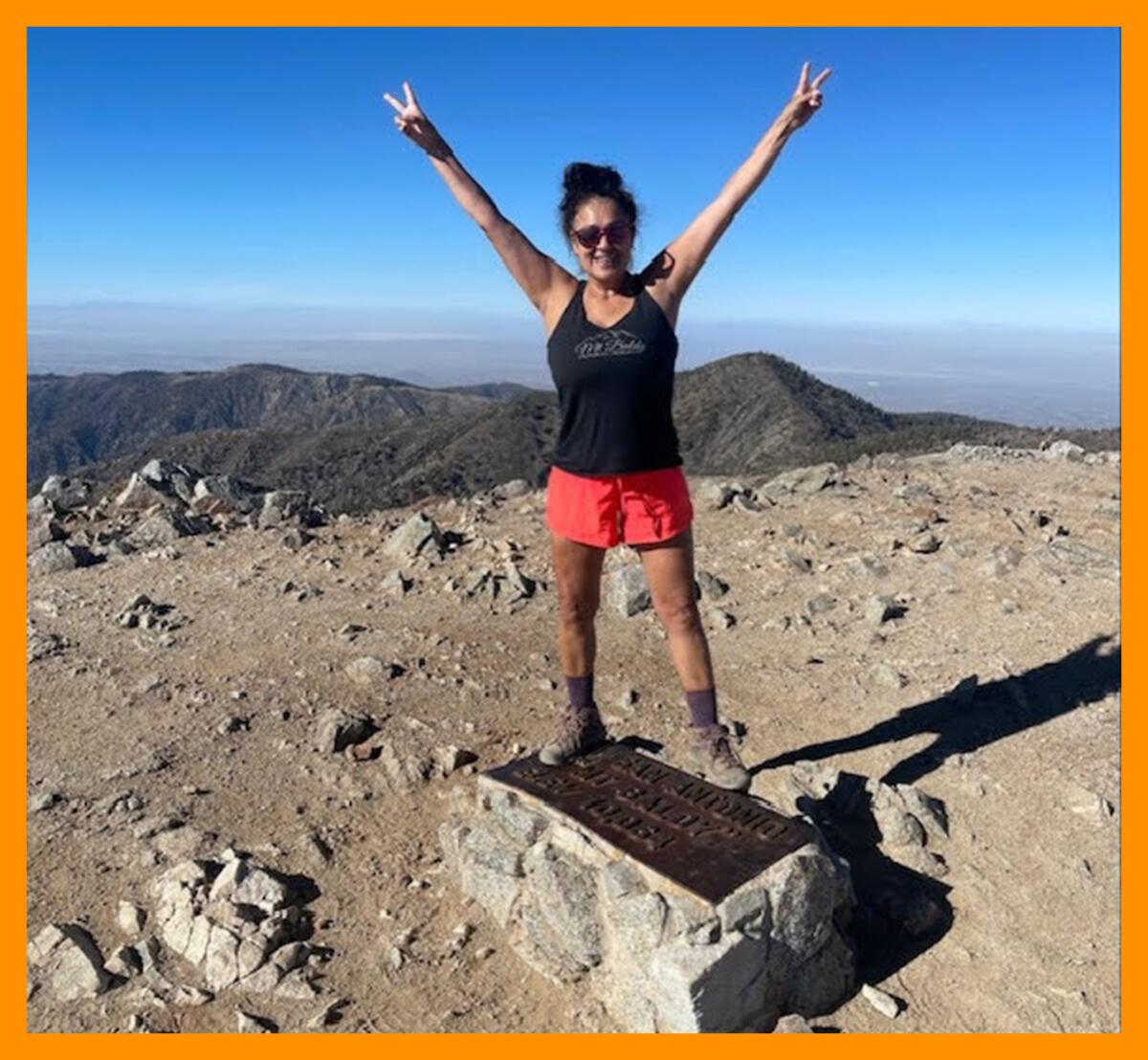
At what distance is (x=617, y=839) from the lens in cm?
388

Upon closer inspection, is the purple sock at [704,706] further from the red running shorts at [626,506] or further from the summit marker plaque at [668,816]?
the red running shorts at [626,506]

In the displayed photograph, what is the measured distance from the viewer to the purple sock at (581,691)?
15.2ft

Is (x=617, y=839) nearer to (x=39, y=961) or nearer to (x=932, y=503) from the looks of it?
(x=39, y=961)

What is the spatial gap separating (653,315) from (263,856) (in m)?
3.25

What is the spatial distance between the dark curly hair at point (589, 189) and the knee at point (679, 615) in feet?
5.72

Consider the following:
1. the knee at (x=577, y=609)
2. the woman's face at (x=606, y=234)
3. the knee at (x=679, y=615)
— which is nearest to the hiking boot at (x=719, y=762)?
the knee at (x=679, y=615)

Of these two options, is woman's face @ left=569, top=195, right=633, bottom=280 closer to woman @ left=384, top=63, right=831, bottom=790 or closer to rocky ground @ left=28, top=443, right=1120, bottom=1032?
woman @ left=384, top=63, right=831, bottom=790

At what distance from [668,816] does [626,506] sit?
57.0 inches

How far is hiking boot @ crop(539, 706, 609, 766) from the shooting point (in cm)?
458

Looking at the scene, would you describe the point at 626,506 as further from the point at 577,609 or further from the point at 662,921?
the point at 662,921

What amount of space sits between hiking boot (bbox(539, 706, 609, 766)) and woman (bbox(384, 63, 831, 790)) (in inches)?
27.6

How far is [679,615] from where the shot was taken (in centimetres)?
426

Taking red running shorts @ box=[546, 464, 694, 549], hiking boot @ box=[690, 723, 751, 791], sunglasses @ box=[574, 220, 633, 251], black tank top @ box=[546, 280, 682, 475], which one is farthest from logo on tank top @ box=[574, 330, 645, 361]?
hiking boot @ box=[690, 723, 751, 791]

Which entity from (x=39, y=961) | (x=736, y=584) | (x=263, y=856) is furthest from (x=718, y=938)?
(x=736, y=584)
